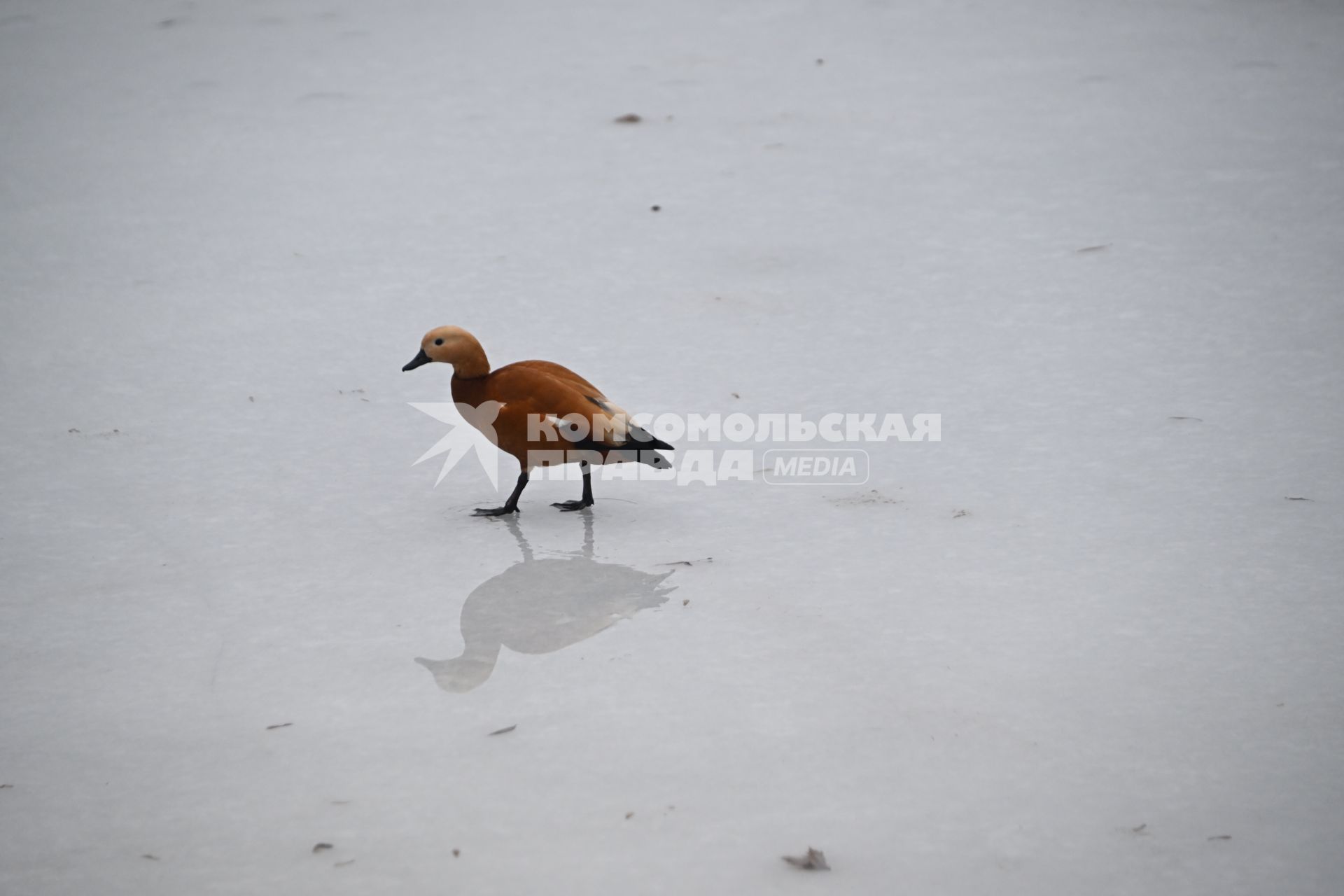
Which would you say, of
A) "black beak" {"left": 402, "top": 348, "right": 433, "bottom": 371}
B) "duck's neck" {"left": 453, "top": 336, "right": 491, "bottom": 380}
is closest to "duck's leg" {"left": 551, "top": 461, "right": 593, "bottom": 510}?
"duck's neck" {"left": 453, "top": 336, "right": 491, "bottom": 380}

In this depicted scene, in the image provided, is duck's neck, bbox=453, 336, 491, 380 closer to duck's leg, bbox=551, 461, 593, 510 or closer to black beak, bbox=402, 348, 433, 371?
black beak, bbox=402, 348, 433, 371

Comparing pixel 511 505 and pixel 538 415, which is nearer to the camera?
pixel 538 415

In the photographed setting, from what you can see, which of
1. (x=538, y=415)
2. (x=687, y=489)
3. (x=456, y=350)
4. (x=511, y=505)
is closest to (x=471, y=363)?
(x=456, y=350)

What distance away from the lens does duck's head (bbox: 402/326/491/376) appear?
9.64ft

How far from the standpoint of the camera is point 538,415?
2857 mm

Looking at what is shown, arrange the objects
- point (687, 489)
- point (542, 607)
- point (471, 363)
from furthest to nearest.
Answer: point (687, 489)
point (471, 363)
point (542, 607)

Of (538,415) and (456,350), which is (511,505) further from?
(456,350)

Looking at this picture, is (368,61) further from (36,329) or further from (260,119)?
(36,329)

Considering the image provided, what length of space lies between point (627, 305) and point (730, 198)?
100 cm

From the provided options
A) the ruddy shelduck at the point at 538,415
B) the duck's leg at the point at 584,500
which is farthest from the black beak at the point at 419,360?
the duck's leg at the point at 584,500

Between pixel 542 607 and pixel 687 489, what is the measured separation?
679 mm

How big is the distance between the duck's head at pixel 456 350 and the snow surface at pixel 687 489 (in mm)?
334

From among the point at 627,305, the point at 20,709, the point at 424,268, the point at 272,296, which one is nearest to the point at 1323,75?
the point at 627,305

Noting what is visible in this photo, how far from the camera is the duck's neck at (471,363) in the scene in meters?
2.96
